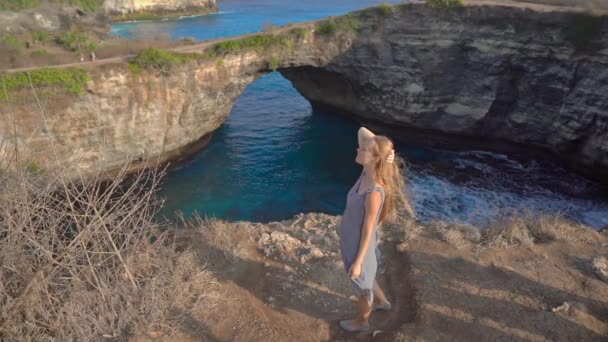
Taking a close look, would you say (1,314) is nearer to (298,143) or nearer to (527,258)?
(527,258)

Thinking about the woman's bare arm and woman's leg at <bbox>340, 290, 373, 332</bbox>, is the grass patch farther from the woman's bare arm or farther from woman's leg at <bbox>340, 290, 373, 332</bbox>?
the woman's bare arm

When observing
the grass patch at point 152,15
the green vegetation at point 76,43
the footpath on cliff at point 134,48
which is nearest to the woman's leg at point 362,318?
the footpath on cliff at point 134,48

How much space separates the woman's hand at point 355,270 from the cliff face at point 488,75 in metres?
18.2

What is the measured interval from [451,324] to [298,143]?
17.8 m

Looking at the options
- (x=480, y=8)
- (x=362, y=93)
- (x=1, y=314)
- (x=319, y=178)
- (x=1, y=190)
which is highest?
(x=480, y=8)

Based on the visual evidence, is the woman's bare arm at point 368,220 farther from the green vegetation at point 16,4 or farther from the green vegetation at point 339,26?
the green vegetation at point 16,4

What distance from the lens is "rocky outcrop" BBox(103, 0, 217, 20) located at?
61.5 m

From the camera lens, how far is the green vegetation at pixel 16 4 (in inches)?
1688

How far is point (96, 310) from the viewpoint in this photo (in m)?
5.42

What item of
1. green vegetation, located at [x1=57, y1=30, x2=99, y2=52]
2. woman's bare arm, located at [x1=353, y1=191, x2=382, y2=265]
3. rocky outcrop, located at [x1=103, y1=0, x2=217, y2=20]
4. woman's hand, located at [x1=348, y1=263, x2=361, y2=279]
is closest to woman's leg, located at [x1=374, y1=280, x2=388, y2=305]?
woman's hand, located at [x1=348, y1=263, x2=361, y2=279]

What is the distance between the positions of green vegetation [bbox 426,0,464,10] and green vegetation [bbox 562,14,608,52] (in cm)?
472

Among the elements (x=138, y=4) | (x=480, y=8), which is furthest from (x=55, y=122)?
(x=138, y=4)

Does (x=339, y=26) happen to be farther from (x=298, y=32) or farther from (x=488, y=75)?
(x=488, y=75)

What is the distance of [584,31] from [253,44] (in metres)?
14.5
